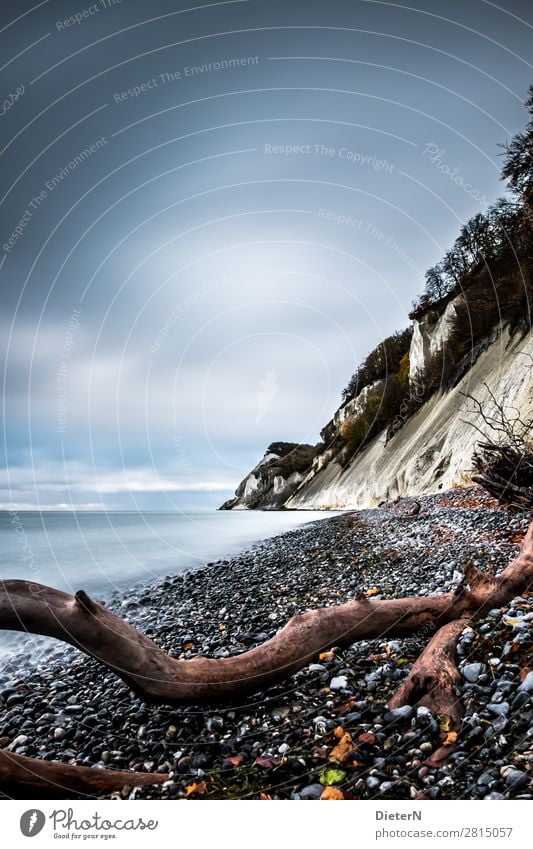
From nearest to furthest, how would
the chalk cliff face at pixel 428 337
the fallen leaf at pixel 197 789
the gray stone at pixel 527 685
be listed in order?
1. the fallen leaf at pixel 197 789
2. the gray stone at pixel 527 685
3. the chalk cliff face at pixel 428 337

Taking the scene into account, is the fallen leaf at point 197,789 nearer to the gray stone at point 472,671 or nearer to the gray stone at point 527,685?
the gray stone at point 472,671

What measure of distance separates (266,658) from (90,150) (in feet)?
14.7

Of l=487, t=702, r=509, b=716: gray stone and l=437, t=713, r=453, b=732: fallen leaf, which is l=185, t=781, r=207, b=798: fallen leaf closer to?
l=437, t=713, r=453, b=732: fallen leaf

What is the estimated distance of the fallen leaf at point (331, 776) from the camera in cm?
239

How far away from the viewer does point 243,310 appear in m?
6.67

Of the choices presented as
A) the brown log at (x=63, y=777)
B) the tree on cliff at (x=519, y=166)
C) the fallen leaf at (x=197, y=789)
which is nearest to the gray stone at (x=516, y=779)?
the fallen leaf at (x=197, y=789)

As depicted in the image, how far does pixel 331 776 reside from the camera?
2.42 meters

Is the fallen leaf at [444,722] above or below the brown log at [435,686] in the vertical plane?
below

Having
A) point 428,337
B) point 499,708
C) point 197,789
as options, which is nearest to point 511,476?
point 499,708

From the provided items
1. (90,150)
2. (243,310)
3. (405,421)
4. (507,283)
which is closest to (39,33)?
(90,150)

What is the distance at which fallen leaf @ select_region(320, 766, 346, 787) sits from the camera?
7.84 feet

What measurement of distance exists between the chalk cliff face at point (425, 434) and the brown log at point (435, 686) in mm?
7650
